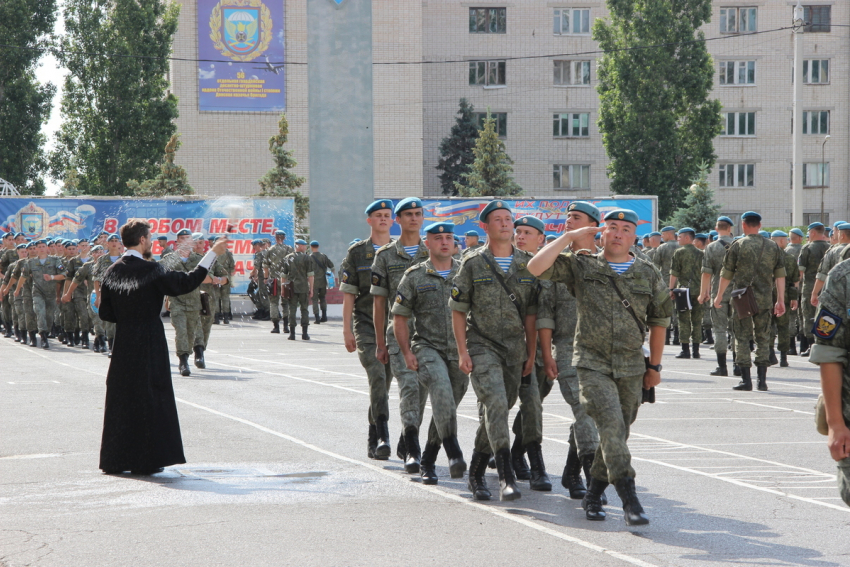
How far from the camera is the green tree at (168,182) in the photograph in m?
43.8

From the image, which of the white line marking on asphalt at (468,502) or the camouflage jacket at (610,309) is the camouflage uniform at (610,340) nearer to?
the camouflage jacket at (610,309)

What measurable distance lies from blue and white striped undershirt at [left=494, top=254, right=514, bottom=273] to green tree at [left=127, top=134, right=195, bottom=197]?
37642 mm

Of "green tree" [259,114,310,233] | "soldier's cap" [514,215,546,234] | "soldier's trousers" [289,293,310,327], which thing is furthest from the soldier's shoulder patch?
"green tree" [259,114,310,233]

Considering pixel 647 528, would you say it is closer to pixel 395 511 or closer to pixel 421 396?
pixel 395 511

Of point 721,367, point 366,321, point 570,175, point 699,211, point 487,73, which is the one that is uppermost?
point 487,73

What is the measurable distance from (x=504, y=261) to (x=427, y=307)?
0.76m

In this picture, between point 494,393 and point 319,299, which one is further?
point 319,299

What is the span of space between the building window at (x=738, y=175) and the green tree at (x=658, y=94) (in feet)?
26.0

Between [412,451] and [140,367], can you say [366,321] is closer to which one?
[412,451]

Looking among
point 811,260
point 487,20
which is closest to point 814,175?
point 487,20

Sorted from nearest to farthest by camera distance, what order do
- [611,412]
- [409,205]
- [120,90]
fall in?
1. [611,412]
2. [409,205]
3. [120,90]

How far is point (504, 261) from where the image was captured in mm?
7566

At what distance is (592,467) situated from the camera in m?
6.68

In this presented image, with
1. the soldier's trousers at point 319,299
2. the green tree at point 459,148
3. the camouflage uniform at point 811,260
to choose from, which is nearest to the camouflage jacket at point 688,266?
the camouflage uniform at point 811,260
